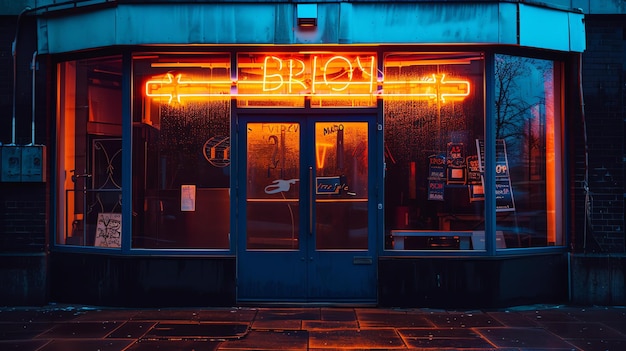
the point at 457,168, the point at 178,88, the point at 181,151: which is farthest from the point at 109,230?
the point at 457,168

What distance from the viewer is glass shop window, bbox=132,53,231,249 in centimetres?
794

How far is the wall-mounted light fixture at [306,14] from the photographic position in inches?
294

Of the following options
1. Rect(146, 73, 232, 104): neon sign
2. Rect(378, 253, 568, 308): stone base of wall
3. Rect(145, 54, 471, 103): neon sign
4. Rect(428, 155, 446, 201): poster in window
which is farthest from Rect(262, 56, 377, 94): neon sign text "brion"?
Rect(378, 253, 568, 308): stone base of wall

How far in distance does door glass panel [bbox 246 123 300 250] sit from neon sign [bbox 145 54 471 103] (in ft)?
1.68

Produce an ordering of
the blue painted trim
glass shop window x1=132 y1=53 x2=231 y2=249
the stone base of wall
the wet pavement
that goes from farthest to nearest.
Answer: glass shop window x1=132 y1=53 x2=231 y2=249 → the blue painted trim → the stone base of wall → the wet pavement

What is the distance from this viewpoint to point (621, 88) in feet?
26.7

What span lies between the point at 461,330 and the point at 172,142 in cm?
434

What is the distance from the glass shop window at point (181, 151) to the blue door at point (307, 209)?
34 centimetres

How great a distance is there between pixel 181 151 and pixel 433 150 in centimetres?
334

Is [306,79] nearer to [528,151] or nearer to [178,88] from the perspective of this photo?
[178,88]

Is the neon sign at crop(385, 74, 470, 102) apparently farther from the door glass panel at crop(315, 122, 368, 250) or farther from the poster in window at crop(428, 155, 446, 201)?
the poster in window at crop(428, 155, 446, 201)

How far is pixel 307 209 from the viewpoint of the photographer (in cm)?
786

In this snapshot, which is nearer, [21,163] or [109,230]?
[21,163]

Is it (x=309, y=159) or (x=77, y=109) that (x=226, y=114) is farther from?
(x=77, y=109)
